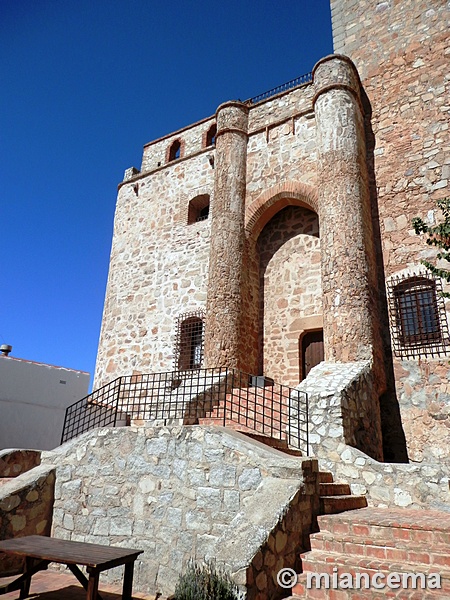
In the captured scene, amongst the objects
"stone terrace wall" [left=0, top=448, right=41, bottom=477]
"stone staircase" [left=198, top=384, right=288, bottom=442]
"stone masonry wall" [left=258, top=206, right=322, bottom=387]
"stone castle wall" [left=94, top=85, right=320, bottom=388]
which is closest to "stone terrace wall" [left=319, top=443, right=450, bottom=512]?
"stone staircase" [left=198, top=384, right=288, bottom=442]

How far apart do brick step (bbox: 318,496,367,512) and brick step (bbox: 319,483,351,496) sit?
0.46 ft

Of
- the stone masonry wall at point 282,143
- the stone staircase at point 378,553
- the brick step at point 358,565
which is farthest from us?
the stone masonry wall at point 282,143

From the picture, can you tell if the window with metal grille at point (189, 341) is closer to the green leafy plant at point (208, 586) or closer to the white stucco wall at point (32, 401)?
the white stucco wall at point (32, 401)

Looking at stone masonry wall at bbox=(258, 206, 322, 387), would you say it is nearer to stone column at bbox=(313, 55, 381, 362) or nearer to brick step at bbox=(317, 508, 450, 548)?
stone column at bbox=(313, 55, 381, 362)

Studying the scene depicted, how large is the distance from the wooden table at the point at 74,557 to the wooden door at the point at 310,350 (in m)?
6.76

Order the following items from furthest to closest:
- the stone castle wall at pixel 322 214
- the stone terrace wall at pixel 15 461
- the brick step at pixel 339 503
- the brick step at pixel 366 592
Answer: the stone castle wall at pixel 322 214, the stone terrace wall at pixel 15 461, the brick step at pixel 339 503, the brick step at pixel 366 592

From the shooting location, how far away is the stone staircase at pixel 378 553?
11.8 ft

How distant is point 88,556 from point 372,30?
1346 centimetres

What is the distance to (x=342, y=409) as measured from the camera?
20.7 ft

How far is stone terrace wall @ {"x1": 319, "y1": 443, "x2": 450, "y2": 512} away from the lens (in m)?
5.28

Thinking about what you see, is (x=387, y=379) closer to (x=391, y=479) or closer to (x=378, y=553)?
(x=391, y=479)

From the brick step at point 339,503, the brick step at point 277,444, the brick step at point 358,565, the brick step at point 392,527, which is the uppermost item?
the brick step at point 277,444

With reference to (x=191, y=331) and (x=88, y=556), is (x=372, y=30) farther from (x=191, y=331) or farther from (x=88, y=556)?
(x=88, y=556)

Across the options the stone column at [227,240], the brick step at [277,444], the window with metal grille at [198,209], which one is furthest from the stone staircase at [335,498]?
the window with metal grille at [198,209]
